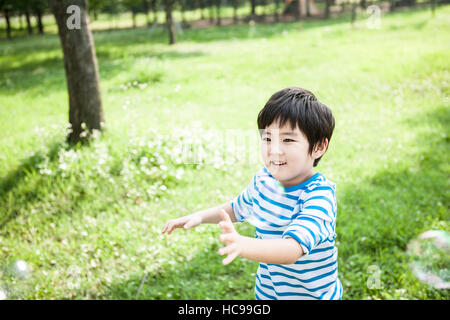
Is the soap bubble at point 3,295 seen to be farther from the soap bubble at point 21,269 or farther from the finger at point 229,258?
the finger at point 229,258

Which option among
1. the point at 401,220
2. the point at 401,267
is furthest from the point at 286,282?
the point at 401,220

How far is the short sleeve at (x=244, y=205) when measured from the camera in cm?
218

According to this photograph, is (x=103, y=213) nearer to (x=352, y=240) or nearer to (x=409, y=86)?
(x=352, y=240)

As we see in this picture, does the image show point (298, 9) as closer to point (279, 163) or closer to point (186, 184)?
point (186, 184)

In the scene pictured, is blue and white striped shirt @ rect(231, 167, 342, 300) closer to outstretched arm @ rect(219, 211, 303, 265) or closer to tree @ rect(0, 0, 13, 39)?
outstretched arm @ rect(219, 211, 303, 265)

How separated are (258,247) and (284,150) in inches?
21.4

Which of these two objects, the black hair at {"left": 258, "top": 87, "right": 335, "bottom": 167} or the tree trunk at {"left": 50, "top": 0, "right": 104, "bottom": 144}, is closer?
the black hair at {"left": 258, "top": 87, "right": 335, "bottom": 167}

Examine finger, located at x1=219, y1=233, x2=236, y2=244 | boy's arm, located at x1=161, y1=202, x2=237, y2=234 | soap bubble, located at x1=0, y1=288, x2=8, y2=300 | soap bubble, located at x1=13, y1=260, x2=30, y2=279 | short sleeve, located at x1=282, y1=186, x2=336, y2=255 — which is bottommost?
soap bubble, located at x1=0, y1=288, x2=8, y2=300

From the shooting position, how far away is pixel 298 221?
1676mm

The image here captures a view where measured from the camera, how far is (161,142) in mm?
5375

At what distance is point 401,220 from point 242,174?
6.60 ft

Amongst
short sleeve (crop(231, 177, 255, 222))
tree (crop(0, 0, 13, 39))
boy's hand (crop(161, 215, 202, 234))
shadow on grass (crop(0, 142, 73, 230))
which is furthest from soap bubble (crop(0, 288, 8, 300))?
tree (crop(0, 0, 13, 39))

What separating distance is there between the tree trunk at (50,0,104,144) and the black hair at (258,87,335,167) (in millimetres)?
4125

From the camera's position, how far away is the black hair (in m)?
1.79
